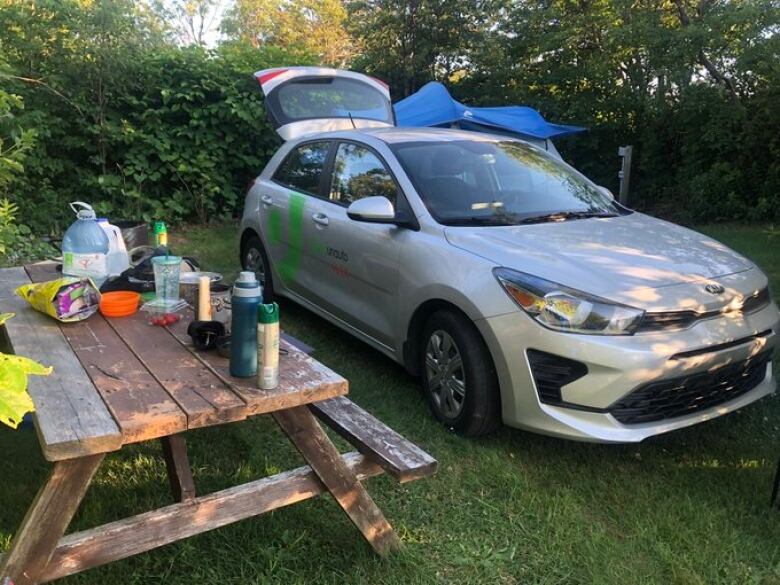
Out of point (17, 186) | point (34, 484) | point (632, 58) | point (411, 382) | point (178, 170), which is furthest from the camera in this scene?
point (632, 58)

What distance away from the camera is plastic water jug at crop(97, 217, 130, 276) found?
328 cm

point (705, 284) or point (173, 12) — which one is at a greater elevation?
point (173, 12)

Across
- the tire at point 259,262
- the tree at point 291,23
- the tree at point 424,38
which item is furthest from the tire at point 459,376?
the tree at point 291,23

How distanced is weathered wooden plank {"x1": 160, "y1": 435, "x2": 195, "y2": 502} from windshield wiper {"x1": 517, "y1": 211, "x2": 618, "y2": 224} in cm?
216

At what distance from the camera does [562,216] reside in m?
3.96

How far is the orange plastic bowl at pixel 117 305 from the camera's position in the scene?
2.78 metres

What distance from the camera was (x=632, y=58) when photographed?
485 inches

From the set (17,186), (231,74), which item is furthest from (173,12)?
(17,186)

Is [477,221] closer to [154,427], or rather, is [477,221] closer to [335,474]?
[335,474]

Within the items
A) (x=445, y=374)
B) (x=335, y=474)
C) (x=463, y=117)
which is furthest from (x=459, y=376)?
(x=463, y=117)

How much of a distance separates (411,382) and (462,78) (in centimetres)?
1241

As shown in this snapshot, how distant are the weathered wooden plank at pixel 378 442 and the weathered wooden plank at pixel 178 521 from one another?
0.10 meters

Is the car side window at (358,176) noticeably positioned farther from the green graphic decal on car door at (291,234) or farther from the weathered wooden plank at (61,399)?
the weathered wooden plank at (61,399)

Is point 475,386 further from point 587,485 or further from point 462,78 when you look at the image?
point 462,78
